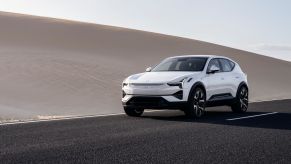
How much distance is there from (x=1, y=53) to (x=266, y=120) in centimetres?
3225

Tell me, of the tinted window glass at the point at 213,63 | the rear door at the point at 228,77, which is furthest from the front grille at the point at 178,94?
the rear door at the point at 228,77


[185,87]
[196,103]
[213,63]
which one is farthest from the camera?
[213,63]

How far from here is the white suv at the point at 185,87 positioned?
45.1ft

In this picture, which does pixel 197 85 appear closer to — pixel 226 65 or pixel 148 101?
pixel 148 101

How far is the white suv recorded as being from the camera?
1374 cm

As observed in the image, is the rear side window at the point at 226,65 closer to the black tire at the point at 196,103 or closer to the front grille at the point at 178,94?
the black tire at the point at 196,103

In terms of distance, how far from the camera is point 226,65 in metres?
16.6

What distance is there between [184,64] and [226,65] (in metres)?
1.75

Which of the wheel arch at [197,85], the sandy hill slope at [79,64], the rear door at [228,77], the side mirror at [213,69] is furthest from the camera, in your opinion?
the sandy hill slope at [79,64]

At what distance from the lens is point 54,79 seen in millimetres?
37250

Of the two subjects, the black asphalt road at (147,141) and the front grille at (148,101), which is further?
the front grille at (148,101)

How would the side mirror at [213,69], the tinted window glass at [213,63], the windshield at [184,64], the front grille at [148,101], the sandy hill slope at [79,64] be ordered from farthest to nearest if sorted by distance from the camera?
1. the sandy hill slope at [79,64]
2. the tinted window glass at [213,63]
3. the windshield at [184,64]
4. the side mirror at [213,69]
5. the front grille at [148,101]

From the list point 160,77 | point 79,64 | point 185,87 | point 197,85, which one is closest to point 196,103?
point 197,85

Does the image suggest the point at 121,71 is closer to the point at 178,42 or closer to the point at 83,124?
the point at 178,42
